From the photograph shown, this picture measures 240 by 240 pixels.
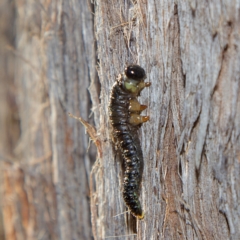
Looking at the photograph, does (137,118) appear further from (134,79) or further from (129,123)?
(134,79)

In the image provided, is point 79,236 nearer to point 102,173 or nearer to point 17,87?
point 102,173

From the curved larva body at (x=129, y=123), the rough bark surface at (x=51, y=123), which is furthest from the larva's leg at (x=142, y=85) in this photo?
the rough bark surface at (x=51, y=123)

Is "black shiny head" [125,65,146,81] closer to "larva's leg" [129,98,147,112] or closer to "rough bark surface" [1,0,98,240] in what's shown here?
"larva's leg" [129,98,147,112]

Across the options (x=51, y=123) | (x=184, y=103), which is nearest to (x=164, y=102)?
(x=184, y=103)

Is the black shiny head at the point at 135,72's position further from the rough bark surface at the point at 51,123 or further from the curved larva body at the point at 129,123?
the rough bark surface at the point at 51,123

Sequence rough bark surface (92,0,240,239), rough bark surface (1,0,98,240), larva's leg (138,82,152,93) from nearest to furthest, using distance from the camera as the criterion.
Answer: rough bark surface (92,0,240,239) → larva's leg (138,82,152,93) → rough bark surface (1,0,98,240)

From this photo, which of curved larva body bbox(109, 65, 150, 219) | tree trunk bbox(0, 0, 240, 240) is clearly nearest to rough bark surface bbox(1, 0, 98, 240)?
tree trunk bbox(0, 0, 240, 240)

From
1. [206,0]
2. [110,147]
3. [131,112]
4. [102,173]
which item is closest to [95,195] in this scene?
[102,173]
